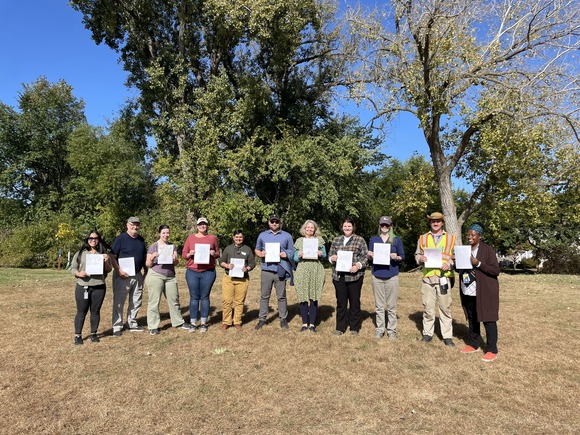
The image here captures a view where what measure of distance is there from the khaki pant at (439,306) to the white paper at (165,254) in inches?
172

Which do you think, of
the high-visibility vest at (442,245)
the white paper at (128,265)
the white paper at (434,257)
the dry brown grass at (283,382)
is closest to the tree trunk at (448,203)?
the dry brown grass at (283,382)

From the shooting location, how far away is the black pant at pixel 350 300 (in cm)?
696

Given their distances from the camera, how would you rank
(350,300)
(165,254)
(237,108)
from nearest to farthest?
(350,300) → (165,254) → (237,108)

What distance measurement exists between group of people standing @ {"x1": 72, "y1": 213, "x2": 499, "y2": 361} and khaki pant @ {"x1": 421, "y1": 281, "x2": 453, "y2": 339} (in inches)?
0.6

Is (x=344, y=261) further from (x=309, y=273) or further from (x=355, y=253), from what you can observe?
(x=309, y=273)

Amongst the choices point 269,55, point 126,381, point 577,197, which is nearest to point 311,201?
point 269,55

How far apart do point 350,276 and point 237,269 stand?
200 cm

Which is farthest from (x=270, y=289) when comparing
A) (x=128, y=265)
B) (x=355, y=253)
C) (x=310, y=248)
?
(x=128, y=265)

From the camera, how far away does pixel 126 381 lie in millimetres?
5035

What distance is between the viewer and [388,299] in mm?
6770

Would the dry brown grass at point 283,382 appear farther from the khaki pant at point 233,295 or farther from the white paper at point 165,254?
the white paper at point 165,254

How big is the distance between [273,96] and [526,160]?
43.6 feet

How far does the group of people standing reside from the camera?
6520mm

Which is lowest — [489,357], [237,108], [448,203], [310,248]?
[489,357]
